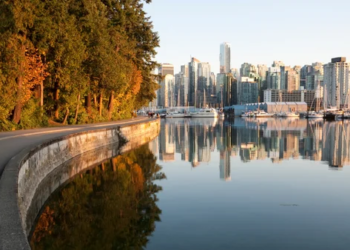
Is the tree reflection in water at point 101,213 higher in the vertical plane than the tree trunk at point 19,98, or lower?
lower

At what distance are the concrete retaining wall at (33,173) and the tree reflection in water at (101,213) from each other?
69cm

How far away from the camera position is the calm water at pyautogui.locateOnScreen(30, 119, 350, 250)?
13.0 meters

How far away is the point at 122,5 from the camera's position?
62.9 m

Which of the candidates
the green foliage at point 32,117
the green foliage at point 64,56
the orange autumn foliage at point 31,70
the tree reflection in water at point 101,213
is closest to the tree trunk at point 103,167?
the tree reflection in water at point 101,213

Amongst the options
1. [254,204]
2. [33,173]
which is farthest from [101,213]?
[254,204]

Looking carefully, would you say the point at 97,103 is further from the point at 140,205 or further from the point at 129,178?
the point at 140,205

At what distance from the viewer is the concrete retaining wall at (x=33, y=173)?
330 inches

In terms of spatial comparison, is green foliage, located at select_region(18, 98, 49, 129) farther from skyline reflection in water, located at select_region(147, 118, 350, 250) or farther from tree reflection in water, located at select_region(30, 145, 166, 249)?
tree reflection in water, located at select_region(30, 145, 166, 249)

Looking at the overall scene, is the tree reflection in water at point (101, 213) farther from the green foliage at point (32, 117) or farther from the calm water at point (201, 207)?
the green foliage at point (32, 117)

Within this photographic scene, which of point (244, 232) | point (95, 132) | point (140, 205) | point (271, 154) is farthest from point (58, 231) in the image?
point (271, 154)

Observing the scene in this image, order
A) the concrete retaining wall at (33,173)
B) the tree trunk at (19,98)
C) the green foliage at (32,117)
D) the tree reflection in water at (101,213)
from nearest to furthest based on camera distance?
the concrete retaining wall at (33,173)
the tree reflection in water at (101,213)
the tree trunk at (19,98)
the green foliage at (32,117)

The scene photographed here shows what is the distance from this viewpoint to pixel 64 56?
3700cm

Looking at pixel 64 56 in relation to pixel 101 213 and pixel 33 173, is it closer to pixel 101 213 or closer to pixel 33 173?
pixel 33 173

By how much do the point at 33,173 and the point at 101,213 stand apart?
399 centimetres
